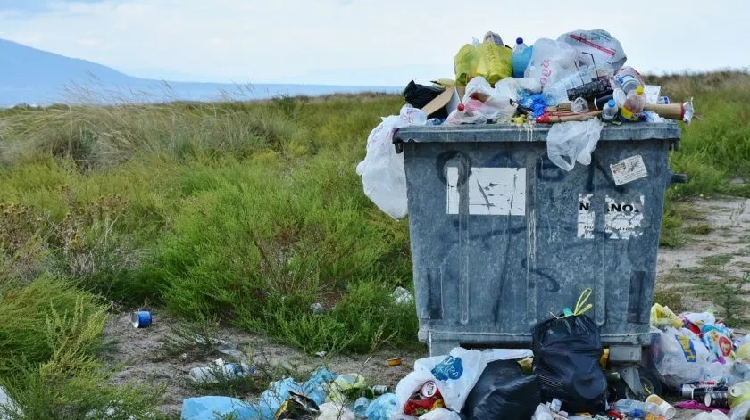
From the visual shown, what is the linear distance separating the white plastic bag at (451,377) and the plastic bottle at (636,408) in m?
0.62

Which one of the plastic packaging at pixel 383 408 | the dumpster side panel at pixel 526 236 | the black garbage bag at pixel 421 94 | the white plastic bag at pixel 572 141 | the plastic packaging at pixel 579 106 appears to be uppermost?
the black garbage bag at pixel 421 94

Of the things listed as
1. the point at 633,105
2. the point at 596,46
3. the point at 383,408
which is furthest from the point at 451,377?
the point at 596,46

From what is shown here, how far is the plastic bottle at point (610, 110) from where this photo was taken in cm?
395

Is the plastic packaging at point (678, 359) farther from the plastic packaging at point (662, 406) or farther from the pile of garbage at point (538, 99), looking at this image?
the pile of garbage at point (538, 99)

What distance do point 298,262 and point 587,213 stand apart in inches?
79.5

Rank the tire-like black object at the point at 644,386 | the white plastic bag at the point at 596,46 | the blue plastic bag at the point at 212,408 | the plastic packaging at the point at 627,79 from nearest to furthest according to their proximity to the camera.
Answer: the blue plastic bag at the point at 212,408
the plastic packaging at the point at 627,79
the tire-like black object at the point at 644,386
the white plastic bag at the point at 596,46

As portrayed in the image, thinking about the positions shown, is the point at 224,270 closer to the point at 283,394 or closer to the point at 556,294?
the point at 283,394

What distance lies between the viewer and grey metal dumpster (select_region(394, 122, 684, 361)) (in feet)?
13.1

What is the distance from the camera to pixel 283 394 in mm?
4059

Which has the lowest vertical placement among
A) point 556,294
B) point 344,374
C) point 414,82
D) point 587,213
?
point 344,374

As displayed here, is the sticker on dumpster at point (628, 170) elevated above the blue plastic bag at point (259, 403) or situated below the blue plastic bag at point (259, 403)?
above

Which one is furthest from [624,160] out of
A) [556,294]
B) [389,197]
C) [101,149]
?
[101,149]

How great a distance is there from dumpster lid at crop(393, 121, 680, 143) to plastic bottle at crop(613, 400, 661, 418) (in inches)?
44.5

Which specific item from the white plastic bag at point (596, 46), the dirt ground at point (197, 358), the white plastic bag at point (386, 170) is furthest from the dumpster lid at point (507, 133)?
the dirt ground at point (197, 358)
